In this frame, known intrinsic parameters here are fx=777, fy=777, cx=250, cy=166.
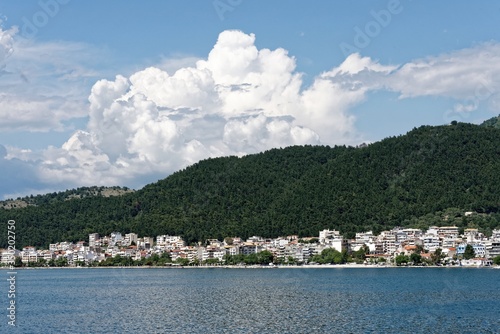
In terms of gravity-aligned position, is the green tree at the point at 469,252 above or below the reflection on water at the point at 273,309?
above

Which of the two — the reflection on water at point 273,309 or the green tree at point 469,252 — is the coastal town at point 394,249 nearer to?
the green tree at point 469,252

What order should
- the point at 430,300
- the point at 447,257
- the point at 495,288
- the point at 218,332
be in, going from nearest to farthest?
the point at 218,332 < the point at 430,300 < the point at 495,288 < the point at 447,257

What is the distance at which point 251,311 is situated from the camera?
222ft

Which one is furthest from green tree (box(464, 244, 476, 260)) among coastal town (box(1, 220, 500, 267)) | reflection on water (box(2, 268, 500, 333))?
reflection on water (box(2, 268, 500, 333))

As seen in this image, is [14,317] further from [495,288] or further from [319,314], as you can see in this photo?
[495,288]

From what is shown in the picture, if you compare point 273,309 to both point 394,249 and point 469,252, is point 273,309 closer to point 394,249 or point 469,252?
point 469,252

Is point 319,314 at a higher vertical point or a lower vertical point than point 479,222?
lower

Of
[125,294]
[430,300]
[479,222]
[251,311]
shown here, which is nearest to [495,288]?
[430,300]

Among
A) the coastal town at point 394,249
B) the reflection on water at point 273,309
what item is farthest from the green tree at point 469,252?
the reflection on water at point 273,309

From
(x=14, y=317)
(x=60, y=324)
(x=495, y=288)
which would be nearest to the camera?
(x=60, y=324)

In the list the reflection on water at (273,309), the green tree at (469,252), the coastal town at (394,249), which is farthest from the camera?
the coastal town at (394,249)

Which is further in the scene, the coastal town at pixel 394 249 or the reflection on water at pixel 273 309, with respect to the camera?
the coastal town at pixel 394 249

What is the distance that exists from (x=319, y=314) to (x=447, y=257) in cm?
10717

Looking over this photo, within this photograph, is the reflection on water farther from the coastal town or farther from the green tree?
the coastal town
